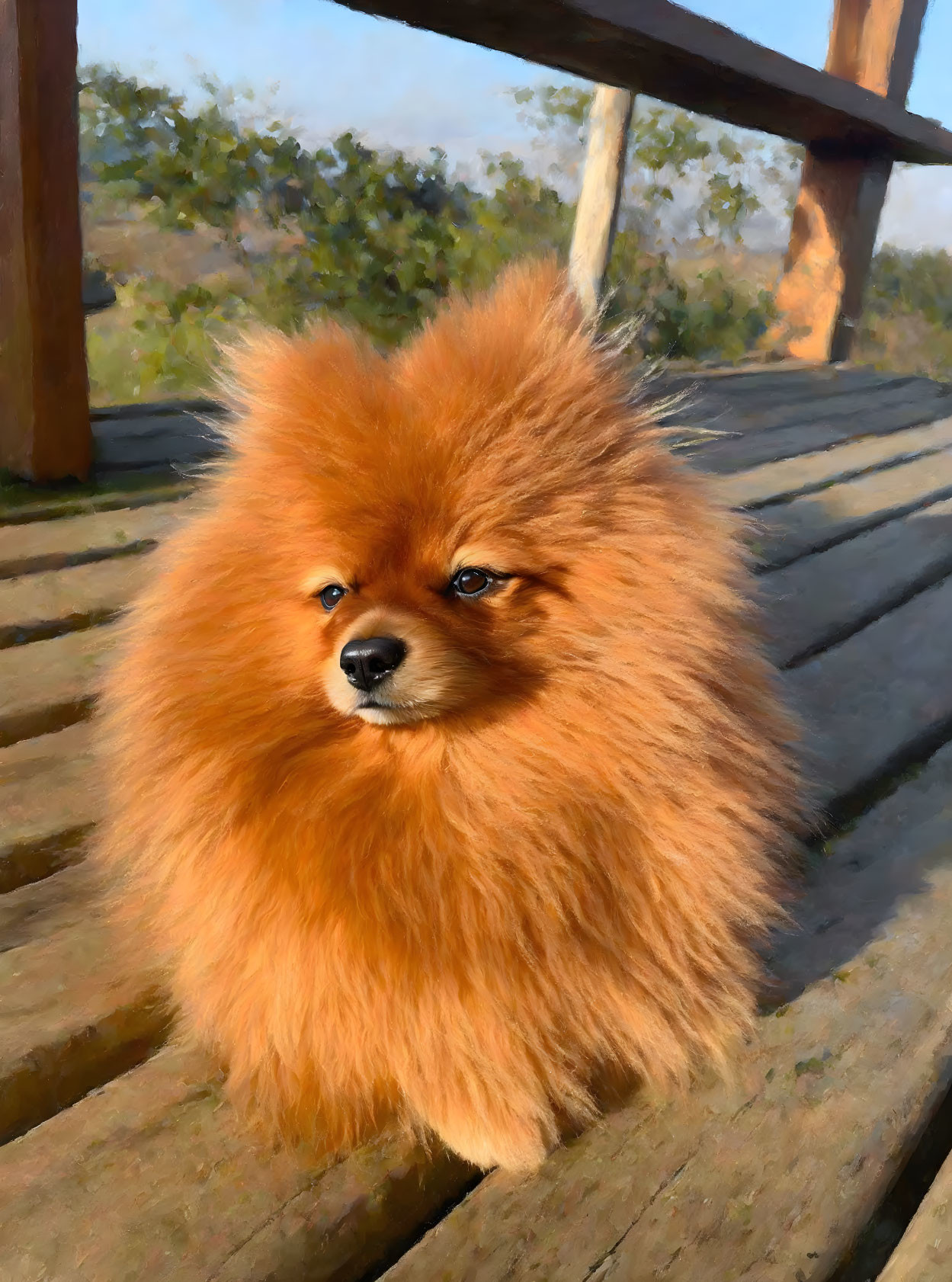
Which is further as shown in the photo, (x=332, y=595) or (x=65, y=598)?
(x=65, y=598)

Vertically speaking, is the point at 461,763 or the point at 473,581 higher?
the point at 473,581

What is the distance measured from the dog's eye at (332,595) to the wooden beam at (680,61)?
5.96 feet

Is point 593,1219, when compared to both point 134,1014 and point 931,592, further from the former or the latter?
point 931,592

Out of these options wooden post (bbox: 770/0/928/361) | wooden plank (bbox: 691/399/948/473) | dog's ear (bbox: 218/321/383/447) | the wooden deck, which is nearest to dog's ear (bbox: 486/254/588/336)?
dog's ear (bbox: 218/321/383/447)

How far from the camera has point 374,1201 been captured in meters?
0.95

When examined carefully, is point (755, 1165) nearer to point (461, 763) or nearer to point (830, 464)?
point (461, 763)

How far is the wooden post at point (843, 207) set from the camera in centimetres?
441

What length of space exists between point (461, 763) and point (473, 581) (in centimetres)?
21

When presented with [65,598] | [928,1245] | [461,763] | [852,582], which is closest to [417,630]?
[461,763]

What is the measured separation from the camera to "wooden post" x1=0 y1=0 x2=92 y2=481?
1.96m

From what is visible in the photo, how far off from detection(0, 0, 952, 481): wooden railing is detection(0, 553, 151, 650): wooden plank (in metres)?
0.42

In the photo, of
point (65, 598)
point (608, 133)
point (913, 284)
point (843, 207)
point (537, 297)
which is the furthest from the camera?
point (913, 284)

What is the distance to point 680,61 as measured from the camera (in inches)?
121

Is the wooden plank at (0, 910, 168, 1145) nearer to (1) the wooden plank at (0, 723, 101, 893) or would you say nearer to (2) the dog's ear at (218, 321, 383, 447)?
(1) the wooden plank at (0, 723, 101, 893)
